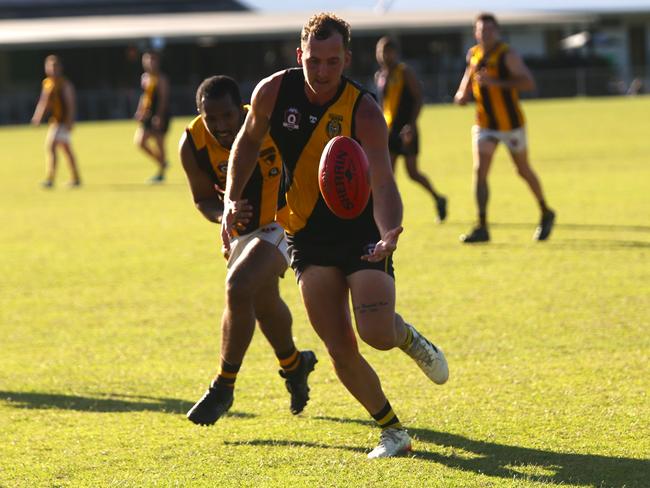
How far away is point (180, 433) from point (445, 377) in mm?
1369

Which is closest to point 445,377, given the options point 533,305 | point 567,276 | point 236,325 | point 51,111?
point 236,325

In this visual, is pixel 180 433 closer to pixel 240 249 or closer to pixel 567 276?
pixel 240 249

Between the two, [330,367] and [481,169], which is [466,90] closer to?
[481,169]

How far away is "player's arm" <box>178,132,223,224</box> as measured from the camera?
693 cm

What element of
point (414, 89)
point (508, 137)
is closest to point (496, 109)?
point (508, 137)

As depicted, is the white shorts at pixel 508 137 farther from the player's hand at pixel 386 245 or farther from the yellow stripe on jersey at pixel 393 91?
the player's hand at pixel 386 245

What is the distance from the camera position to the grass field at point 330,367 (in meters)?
5.90

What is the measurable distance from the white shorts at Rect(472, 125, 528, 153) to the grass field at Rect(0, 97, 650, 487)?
994 mm

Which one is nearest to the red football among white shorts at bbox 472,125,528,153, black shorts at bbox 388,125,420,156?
white shorts at bbox 472,125,528,153

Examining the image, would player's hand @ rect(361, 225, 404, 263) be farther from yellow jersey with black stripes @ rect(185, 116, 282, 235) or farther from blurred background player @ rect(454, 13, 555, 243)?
blurred background player @ rect(454, 13, 555, 243)

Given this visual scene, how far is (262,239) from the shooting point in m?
6.67

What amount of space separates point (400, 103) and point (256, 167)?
8206mm

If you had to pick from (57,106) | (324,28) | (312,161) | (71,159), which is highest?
(324,28)

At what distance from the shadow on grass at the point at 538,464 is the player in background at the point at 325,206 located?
284 mm
